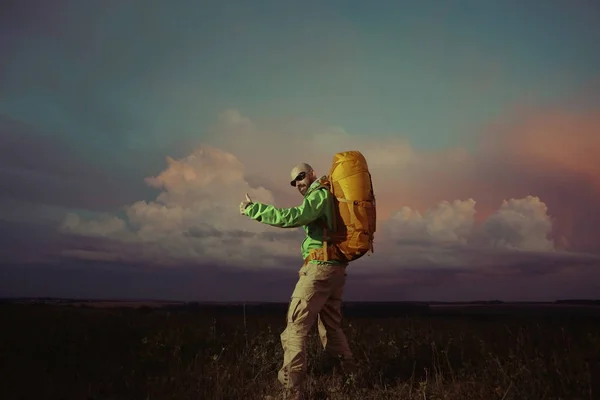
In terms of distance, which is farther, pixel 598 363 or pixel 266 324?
pixel 266 324

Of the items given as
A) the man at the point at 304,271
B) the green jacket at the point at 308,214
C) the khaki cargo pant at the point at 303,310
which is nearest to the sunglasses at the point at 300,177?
the man at the point at 304,271

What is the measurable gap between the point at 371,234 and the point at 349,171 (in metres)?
0.86

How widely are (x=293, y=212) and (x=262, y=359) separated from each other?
3382mm

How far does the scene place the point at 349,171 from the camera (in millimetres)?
7395

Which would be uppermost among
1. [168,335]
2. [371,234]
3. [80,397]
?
[371,234]

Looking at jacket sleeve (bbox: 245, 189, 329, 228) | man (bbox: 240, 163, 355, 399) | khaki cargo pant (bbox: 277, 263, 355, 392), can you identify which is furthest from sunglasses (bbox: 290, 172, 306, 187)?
khaki cargo pant (bbox: 277, 263, 355, 392)

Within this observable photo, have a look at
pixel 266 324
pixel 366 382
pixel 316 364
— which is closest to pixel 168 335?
pixel 266 324

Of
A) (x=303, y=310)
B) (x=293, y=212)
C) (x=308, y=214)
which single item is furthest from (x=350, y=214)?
(x=303, y=310)

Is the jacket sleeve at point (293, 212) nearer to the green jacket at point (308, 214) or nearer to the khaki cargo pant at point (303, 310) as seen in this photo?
the green jacket at point (308, 214)

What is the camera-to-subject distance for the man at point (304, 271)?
7000mm

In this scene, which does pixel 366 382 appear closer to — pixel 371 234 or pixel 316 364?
pixel 316 364

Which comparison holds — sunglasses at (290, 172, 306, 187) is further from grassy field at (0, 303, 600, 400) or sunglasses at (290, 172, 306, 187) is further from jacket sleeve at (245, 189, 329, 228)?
grassy field at (0, 303, 600, 400)

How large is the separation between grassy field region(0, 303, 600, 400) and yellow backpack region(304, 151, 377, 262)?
6.13 feet

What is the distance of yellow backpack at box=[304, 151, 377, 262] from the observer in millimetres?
7207
